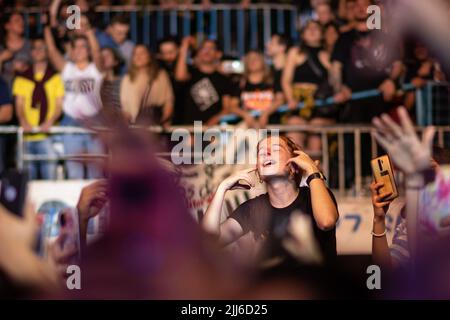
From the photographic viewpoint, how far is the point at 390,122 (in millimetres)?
6180

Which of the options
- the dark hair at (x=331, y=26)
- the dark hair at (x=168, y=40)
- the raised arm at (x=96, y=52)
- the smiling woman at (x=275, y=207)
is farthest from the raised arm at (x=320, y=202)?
the raised arm at (x=96, y=52)

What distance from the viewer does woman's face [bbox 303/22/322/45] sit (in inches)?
254

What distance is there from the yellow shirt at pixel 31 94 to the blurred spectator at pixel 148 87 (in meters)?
0.52

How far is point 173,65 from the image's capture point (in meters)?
6.36

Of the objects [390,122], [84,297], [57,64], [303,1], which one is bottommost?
[84,297]

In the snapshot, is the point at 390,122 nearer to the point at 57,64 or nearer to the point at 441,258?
the point at 441,258

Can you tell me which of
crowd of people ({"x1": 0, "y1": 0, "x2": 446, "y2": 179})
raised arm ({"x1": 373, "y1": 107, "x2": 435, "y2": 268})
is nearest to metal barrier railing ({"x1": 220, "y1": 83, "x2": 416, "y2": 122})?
crowd of people ({"x1": 0, "y1": 0, "x2": 446, "y2": 179})

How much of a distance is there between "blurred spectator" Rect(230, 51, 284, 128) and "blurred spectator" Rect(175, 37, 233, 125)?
3.8 inches

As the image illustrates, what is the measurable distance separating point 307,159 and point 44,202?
1.84 meters

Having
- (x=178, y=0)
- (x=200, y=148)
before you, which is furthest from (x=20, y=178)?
(x=178, y=0)

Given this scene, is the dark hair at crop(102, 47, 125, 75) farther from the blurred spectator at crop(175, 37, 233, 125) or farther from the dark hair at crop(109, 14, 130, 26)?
the blurred spectator at crop(175, 37, 233, 125)

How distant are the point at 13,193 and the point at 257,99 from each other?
182cm

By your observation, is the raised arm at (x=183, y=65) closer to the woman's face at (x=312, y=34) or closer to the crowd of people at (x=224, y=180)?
the crowd of people at (x=224, y=180)

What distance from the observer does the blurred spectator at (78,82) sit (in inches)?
245
